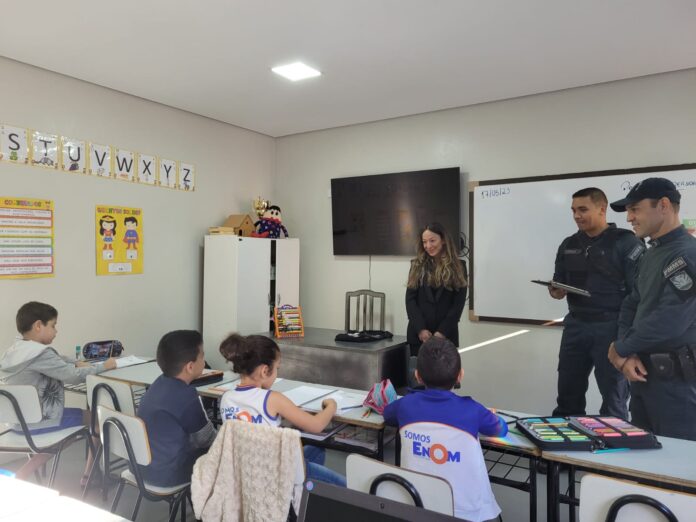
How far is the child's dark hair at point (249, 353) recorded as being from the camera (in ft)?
6.60

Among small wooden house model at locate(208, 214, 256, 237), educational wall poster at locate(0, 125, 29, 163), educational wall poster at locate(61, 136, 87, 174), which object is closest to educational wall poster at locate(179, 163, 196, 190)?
small wooden house model at locate(208, 214, 256, 237)

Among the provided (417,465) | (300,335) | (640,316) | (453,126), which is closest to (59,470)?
(300,335)

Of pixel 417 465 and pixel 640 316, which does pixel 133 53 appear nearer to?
pixel 417 465

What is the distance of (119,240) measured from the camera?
4.11m

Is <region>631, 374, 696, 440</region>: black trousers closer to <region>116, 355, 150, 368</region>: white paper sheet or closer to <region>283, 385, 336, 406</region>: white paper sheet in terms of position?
<region>283, 385, 336, 406</region>: white paper sheet

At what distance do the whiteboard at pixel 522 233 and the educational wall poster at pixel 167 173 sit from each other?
101 inches

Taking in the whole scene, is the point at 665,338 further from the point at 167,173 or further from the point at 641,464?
the point at 167,173

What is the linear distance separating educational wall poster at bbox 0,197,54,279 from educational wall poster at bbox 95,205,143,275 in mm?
372

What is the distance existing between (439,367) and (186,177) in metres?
3.49

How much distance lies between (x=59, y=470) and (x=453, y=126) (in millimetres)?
3873

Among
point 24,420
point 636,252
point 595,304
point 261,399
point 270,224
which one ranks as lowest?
point 24,420

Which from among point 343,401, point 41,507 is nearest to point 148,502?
point 343,401

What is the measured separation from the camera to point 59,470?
10.6 ft

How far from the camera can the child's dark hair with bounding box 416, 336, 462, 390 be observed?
73.2 inches
